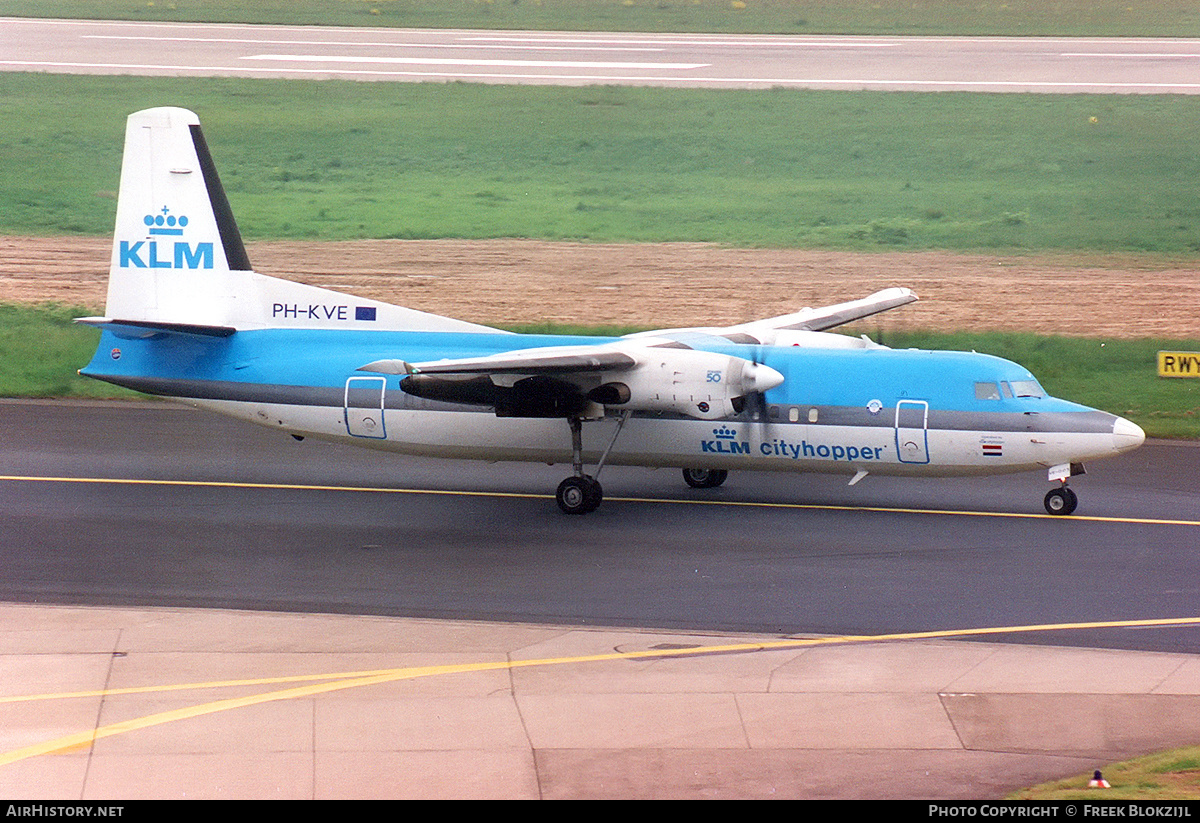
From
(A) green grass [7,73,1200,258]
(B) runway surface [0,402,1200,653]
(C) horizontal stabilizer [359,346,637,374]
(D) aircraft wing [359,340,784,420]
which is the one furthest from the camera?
(A) green grass [7,73,1200,258]

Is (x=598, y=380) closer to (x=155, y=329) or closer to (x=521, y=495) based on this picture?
(x=521, y=495)

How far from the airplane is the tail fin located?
0.03m

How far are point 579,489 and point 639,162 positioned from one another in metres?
27.4

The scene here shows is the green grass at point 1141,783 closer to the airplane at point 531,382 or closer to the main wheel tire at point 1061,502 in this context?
the airplane at point 531,382

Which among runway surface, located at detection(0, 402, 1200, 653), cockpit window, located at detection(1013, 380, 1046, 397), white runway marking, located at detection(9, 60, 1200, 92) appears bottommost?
runway surface, located at detection(0, 402, 1200, 653)

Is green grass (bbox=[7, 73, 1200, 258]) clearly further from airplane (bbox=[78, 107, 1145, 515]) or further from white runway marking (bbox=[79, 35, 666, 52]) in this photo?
airplane (bbox=[78, 107, 1145, 515])

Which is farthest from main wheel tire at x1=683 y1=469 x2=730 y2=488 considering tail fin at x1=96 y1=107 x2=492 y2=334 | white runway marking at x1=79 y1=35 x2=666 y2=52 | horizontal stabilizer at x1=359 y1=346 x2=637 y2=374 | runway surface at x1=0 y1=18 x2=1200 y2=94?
white runway marking at x1=79 y1=35 x2=666 y2=52

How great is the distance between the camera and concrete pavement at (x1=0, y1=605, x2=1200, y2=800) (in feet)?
38.9

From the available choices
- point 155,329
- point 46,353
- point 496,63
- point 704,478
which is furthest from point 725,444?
point 496,63

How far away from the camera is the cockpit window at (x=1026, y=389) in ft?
72.7

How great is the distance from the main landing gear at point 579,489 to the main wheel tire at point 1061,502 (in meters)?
6.60

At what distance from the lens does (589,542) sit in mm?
20922

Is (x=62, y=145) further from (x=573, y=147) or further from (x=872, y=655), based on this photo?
(x=872, y=655)
